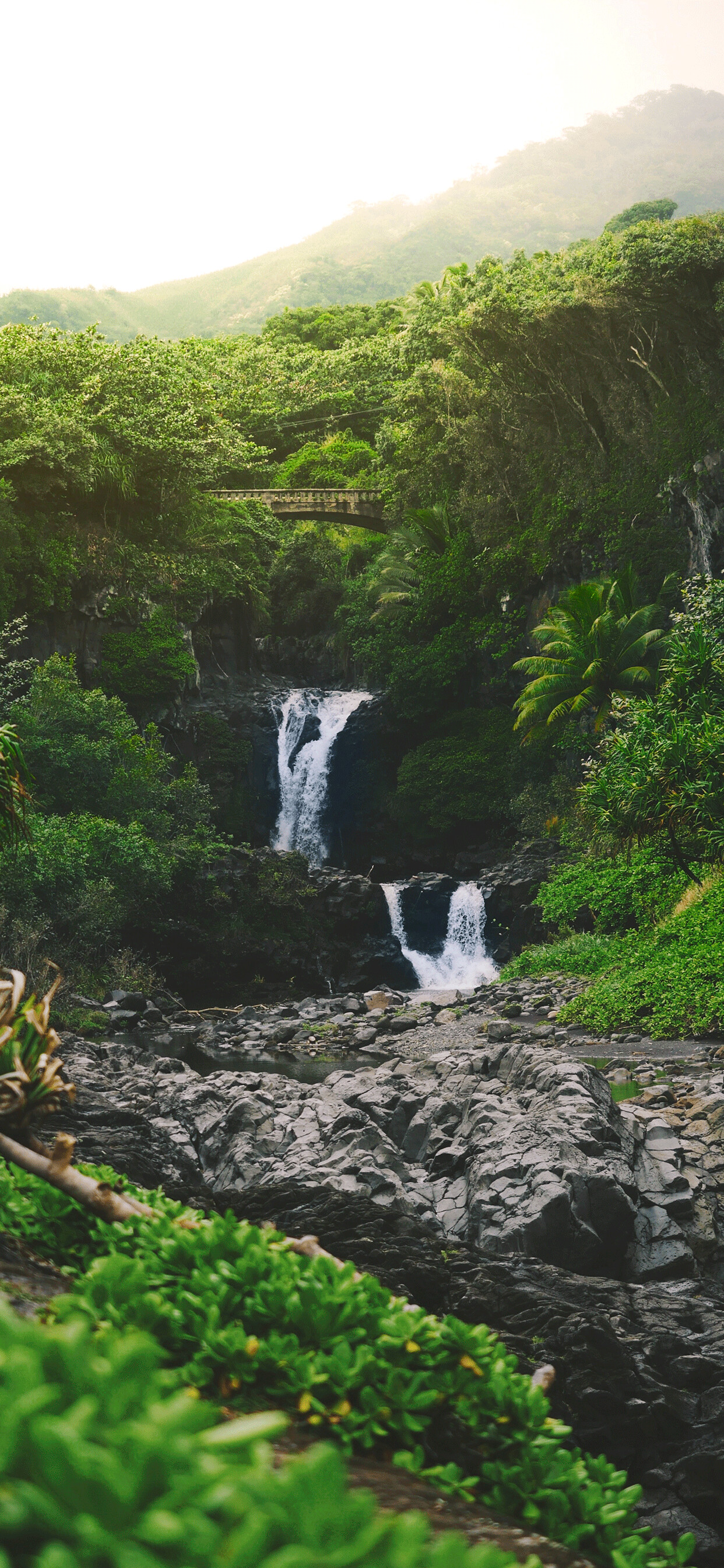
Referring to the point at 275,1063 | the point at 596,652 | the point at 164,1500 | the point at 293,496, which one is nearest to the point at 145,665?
the point at 293,496

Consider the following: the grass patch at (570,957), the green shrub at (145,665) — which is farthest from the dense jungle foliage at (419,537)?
the grass patch at (570,957)

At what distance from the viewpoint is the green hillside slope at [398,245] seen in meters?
108

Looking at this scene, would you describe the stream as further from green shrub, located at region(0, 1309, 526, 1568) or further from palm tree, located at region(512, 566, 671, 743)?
green shrub, located at region(0, 1309, 526, 1568)

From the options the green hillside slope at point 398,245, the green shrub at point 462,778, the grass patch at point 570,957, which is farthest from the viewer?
the green hillside slope at point 398,245

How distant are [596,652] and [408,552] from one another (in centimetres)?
1325

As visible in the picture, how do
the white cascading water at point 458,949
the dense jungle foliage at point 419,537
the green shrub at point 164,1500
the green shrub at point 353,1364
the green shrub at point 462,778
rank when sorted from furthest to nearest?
the green shrub at point 462,778 < the white cascading water at point 458,949 < the dense jungle foliage at point 419,537 < the green shrub at point 353,1364 < the green shrub at point 164,1500

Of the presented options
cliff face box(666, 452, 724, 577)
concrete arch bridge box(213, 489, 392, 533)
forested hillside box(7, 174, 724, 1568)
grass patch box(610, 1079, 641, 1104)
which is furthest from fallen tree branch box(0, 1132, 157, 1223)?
concrete arch bridge box(213, 489, 392, 533)

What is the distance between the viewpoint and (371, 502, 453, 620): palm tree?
108 ft

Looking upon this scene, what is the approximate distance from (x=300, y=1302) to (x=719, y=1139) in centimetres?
725

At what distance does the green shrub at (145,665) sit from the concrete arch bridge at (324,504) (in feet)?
30.5

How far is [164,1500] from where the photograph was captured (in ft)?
3.71

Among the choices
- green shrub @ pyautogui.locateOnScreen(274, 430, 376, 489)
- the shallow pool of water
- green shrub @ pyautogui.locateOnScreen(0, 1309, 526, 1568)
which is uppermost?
green shrub @ pyautogui.locateOnScreen(274, 430, 376, 489)

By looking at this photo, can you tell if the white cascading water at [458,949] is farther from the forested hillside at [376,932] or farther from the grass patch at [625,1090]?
the grass patch at [625,1090]

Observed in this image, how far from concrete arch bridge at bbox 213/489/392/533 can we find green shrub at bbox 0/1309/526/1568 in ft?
119
